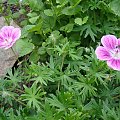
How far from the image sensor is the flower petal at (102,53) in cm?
175

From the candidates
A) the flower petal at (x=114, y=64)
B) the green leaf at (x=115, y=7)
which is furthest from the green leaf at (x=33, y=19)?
the flower petal at (x=114, y=64)

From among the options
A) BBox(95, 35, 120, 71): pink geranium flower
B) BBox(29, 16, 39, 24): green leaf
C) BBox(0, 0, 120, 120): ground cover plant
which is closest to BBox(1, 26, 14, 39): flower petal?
BBox(0, 0, 120, 120): ground cover plant

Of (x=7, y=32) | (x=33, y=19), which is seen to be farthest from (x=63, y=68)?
(x=7, y=32)

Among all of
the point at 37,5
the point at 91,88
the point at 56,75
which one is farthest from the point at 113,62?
the point at 37,5

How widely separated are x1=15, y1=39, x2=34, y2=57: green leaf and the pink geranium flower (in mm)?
885

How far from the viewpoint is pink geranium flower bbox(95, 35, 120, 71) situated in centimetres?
174

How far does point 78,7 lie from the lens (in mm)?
2592

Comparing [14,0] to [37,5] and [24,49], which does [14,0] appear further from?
[24,49]

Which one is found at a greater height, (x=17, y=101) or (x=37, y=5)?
(x=37, y=5)

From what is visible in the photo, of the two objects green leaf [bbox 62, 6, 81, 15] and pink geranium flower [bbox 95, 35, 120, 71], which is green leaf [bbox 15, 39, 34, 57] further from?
pink geranium flower [bbox 95, 35, 120, 71]

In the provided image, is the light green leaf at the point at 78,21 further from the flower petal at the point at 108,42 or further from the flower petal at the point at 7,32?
the flower petal at the point at 108,42

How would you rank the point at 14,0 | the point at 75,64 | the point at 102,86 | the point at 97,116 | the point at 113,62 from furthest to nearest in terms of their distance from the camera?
the point at 14,0 < the point at 75,64 < the point at 102,86 < the point at 97,116 < the point at 113,62

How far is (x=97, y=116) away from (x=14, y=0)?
A: 49.7 inches

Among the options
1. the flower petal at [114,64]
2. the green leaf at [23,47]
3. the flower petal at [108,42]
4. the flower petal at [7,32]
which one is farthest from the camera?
the green leaf at [23,47]
